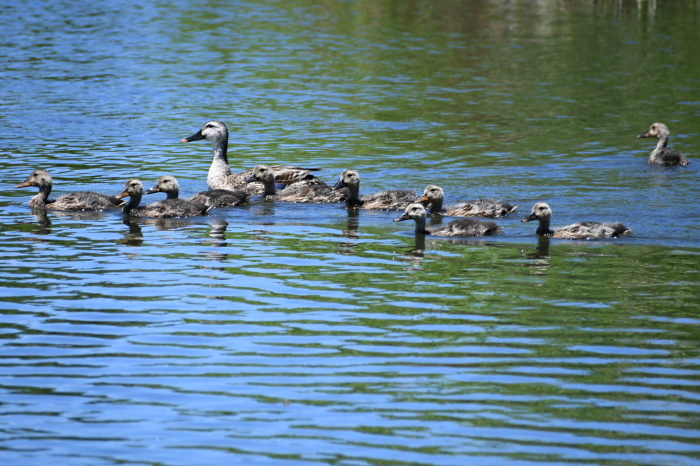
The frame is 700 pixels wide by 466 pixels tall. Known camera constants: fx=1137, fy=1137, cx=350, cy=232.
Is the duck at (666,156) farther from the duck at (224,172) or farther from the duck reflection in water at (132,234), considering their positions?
the duck reflection in water at (132,234)

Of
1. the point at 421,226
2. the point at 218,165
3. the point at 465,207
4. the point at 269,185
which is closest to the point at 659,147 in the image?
the point at 465,207

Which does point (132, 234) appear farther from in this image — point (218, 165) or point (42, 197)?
point (218, 165)

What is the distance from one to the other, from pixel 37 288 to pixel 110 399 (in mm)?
4035

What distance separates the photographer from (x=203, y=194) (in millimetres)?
18578

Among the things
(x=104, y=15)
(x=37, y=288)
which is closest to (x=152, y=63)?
(x=104, y=15)

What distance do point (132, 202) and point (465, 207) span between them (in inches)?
208

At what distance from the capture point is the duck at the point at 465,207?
17516 millimetres

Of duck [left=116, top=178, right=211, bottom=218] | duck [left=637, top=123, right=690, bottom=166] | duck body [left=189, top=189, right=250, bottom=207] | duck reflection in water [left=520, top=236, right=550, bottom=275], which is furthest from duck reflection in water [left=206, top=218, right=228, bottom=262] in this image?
duck [left=637, top=123, right=690, bottom=166]

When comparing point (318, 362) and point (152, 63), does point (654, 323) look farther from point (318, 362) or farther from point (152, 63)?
point (152, 63)

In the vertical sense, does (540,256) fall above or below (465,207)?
below

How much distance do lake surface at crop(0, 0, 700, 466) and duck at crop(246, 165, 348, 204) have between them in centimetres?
25

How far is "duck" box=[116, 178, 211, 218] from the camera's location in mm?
17938

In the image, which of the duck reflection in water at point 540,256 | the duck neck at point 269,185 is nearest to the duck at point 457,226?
the duck reflection in water at point 540,256

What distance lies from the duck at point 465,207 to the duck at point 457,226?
0.78 metres
